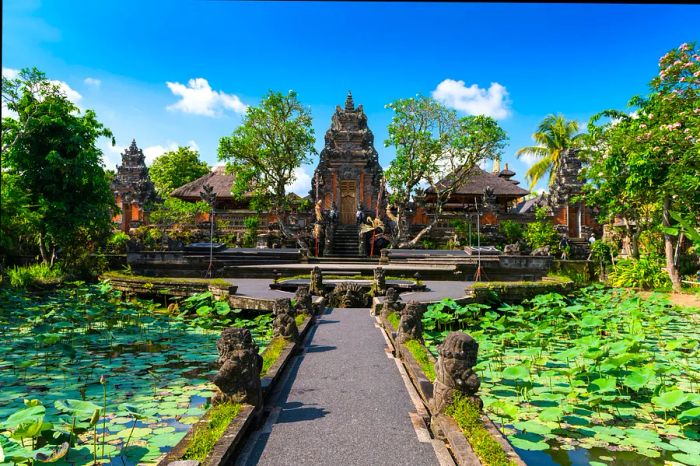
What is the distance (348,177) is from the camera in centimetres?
2823

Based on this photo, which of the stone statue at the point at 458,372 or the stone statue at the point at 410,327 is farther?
the stone statue at the point at 410,327

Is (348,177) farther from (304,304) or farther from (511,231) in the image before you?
(304,304)

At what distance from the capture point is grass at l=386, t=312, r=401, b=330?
Answer: 8.45 meters

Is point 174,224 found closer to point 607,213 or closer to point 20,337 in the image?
point 20,337

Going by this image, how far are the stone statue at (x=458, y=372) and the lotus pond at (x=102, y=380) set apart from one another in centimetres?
254

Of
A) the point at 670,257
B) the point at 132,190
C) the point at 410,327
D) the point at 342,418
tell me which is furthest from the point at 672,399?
the point at 132,190

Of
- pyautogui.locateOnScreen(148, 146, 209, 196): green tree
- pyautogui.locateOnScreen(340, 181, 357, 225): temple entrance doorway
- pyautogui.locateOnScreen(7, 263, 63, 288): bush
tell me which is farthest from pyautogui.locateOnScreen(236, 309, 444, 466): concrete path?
pyautogui.locateOnScreen(148, 146, 209, 196): green tree

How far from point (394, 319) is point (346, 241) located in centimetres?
1554

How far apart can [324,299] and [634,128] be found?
10908 mm

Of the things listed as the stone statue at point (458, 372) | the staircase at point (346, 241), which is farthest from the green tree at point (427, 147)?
the stone statue at point (458, 372)

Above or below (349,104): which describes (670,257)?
below

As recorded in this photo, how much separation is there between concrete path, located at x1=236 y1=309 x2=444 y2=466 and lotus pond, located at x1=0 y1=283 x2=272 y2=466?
3.09 feet

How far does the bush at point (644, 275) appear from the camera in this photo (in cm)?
1659

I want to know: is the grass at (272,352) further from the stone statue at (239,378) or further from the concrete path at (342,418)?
the stone statue at (239,378)
